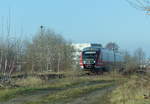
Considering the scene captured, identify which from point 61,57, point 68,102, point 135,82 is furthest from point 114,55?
point 68,102

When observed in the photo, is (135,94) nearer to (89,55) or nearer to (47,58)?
(89,55)

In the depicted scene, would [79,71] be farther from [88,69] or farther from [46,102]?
[46,102]

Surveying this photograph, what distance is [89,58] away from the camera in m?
40.3

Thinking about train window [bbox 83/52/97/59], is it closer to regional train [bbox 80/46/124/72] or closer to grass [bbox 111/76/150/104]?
regional train [bbox 80/46/124/72]

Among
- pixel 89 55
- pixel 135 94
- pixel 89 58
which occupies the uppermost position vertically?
pixel 89 55

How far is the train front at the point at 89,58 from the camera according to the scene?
3997cm

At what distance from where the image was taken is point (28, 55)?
162 ft

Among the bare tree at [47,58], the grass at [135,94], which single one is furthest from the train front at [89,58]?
the grass at [135,94]

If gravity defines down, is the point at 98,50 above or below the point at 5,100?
above

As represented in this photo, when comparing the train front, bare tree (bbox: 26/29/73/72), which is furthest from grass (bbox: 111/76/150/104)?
bare tree (bbox: 26/29/73/72)

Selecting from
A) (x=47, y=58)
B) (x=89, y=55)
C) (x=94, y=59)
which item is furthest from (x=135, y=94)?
(x=47, y=58)

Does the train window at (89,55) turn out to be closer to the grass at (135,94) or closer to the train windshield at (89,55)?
the train windshield at (89,55)

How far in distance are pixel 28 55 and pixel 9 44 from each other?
1063 inches

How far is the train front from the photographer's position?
131 feet
